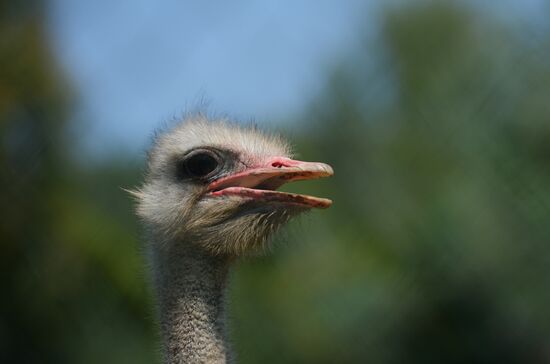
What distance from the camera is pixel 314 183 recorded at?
4.33m

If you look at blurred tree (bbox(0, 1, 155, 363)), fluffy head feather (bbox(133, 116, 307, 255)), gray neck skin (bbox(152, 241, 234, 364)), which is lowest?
blurred tree (bbox(0, 1, 155, 363))

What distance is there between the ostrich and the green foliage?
1181 mm

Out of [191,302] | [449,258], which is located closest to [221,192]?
[191,302]

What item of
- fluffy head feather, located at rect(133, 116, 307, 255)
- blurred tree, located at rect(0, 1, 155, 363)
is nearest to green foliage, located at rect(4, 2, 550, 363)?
blurred tree, located at rect(0, 1, 155, 363)

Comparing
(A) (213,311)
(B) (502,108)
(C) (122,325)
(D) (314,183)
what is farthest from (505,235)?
(A) (213,311)

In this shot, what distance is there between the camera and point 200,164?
1706mm

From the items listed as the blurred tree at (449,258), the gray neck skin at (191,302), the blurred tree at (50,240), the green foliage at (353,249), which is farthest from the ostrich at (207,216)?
the blurred tree at (449,258)

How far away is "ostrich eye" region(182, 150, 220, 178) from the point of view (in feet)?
5.56

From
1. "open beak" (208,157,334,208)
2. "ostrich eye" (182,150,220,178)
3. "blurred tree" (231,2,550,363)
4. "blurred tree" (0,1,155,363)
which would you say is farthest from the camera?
"blurred tree" (231,2,550,363)

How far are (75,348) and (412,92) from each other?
2.04 metres

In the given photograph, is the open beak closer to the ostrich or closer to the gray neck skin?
the ostrich

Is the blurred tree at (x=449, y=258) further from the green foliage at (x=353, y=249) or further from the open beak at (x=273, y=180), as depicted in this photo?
the open beak at (x=273, y=180)

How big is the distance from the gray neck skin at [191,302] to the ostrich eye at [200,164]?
123 mm

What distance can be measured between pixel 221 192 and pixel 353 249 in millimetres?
2367
